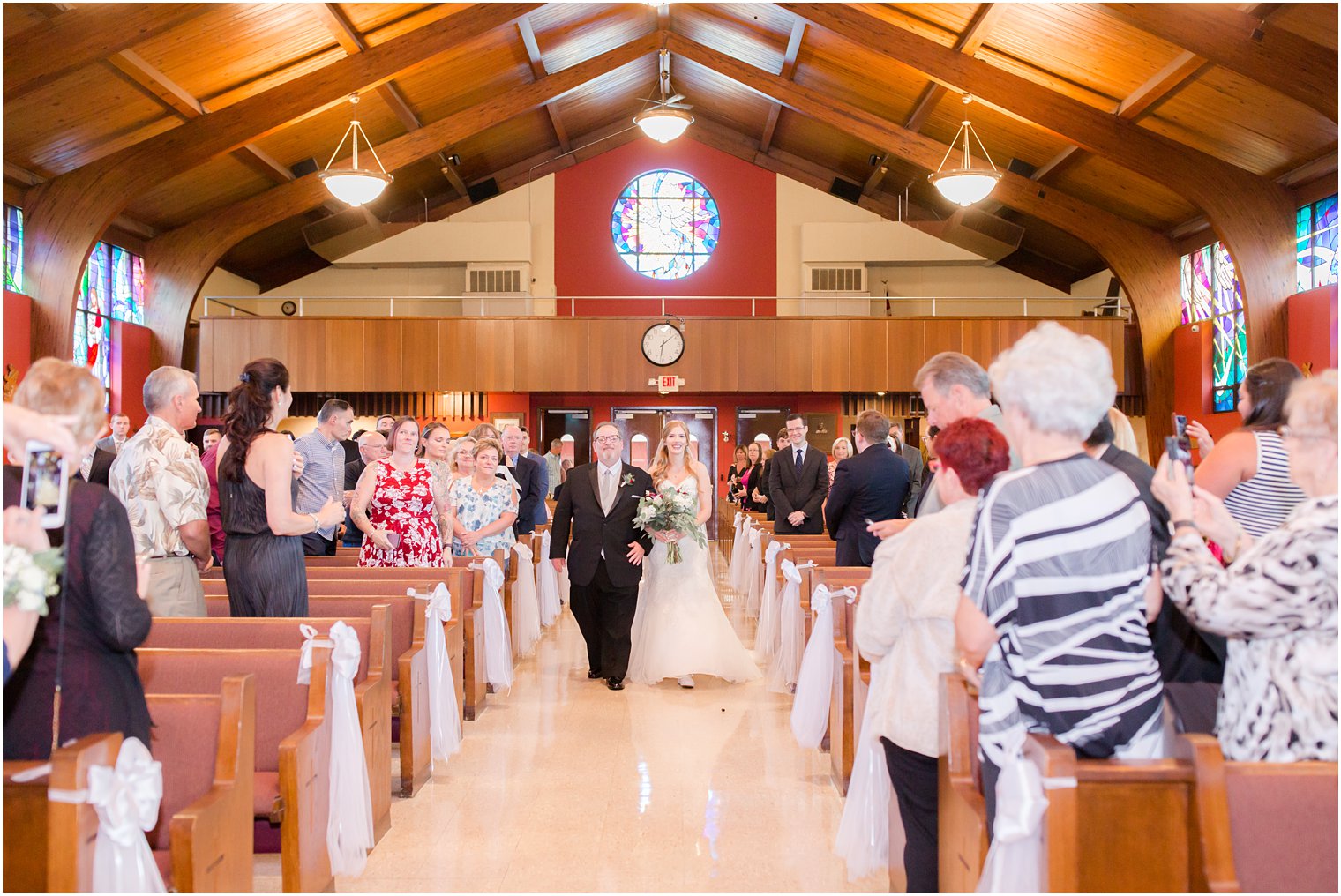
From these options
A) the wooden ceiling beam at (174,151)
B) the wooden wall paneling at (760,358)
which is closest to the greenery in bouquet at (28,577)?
the wooden ceiling beam at (174,151)

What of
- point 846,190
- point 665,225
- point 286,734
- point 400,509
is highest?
point 846,190

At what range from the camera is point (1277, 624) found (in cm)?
183

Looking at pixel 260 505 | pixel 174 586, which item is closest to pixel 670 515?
pixel 260 505

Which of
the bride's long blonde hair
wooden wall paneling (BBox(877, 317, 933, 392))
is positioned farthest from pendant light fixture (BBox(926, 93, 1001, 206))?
the bride's long blonde hair

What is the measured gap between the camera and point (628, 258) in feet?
58.7

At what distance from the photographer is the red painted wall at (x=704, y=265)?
1775 cm

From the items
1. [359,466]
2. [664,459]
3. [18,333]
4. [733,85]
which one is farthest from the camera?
[733,85]

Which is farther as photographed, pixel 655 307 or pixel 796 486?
pixel 655 307

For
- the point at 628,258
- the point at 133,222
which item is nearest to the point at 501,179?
the point at 628,258

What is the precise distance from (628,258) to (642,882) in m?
15.4

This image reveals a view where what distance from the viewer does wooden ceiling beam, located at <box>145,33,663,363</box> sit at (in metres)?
13.6

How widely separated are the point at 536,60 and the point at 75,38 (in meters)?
6.24

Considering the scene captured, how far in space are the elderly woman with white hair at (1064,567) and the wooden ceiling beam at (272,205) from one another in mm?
12632

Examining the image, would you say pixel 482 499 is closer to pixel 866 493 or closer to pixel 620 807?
pixel 866 493
